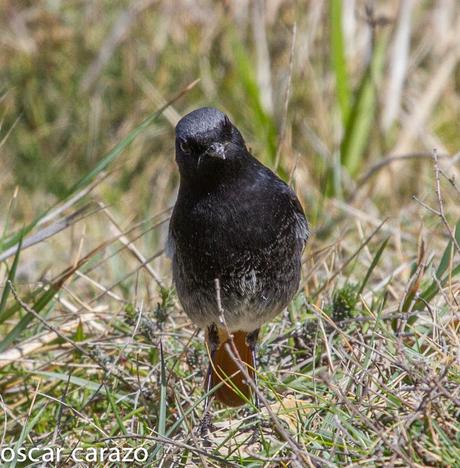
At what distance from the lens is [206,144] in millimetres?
4066

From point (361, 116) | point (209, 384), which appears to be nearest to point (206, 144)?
point (209, 384)

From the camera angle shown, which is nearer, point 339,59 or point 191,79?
point 339,59

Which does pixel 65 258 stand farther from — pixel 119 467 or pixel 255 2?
pixel 119 467

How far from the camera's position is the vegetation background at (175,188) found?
404 cm

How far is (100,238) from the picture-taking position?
6676 mm

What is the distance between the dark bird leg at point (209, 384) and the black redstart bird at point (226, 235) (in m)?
0.01

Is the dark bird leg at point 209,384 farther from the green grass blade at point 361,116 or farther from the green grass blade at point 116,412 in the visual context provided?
the green grass blade at point 361,116

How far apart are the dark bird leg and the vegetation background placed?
0.25 ft

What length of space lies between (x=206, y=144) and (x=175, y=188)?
3.37 metres

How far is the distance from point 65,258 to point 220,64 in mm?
2362

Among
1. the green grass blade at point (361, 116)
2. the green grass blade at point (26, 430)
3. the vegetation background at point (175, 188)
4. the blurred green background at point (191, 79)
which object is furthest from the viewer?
the blurred green background at point (191, 79)

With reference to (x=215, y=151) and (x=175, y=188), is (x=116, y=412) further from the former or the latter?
(x=175, y=188)

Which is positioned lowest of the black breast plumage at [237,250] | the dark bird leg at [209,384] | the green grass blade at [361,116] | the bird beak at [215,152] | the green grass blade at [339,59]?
the green grass blade at [361,116]

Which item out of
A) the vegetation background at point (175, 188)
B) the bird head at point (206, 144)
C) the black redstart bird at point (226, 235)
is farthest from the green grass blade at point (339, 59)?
the bird head at point (206, 144)
